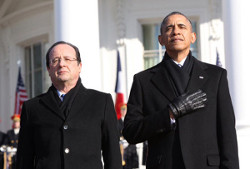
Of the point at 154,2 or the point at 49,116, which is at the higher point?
the point at 154,2

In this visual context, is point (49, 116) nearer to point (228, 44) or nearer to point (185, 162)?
point (185, 162)

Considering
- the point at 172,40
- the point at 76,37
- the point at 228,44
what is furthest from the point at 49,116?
the point at 228,44

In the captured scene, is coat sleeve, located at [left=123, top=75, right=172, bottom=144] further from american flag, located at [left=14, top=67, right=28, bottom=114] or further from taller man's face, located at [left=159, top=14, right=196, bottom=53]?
american flag, located at [left=14, top=67, right=28, bottom=114]

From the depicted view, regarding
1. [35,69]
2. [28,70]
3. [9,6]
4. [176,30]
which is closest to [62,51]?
[176,30]

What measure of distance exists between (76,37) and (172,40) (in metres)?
8.92

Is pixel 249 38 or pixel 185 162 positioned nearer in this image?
pixel 185 162

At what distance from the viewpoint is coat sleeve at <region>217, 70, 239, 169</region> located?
5.54m

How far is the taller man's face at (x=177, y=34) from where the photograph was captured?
580cm

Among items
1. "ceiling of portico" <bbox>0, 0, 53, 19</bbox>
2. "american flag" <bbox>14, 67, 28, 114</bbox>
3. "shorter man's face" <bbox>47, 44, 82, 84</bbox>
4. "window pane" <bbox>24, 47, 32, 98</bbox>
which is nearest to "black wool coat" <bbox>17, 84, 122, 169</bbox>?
"shorter man's face" <bbox>47, 44, 82, 84</bbox>

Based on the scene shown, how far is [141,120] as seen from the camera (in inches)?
225

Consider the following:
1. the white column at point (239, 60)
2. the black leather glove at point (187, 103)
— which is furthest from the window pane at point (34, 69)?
the black leather glove at point (187, 103)

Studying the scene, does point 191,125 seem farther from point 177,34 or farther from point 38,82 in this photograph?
point 38,82

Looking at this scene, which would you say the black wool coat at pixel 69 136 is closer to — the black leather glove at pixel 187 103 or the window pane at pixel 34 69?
the black leather glove at pixel 187 103

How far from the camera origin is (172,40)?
5.81 meters
